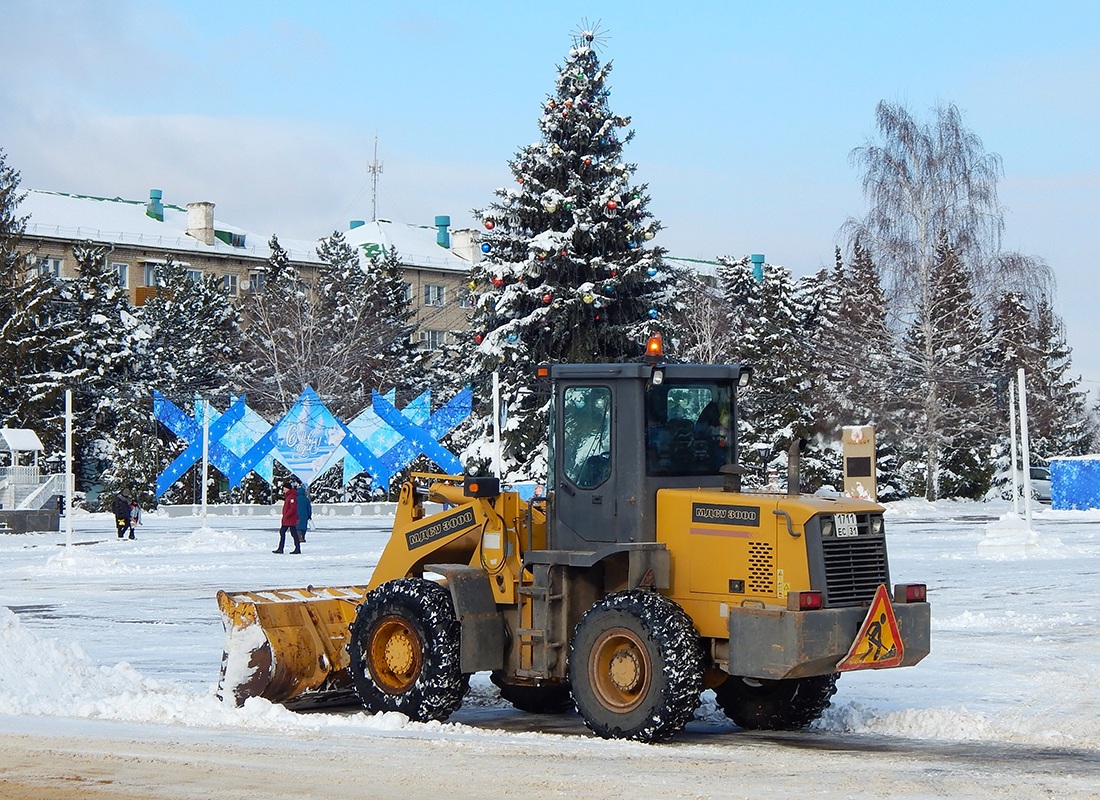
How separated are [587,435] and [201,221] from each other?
275 ft

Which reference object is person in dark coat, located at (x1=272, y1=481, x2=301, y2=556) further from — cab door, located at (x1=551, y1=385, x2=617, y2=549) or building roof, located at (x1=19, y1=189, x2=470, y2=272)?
building roof, located at (x1=19, y1=189, x2=470, y2=272)

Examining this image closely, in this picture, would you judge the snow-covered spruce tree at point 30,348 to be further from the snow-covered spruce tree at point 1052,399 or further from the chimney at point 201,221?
the snow-covered spruce tree at point 1052,399

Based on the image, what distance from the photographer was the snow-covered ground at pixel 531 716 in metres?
10.4

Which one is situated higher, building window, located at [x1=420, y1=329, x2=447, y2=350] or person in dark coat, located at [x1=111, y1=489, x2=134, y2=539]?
building window, located at [x1=420, y1=329, x2=447, y2=350]

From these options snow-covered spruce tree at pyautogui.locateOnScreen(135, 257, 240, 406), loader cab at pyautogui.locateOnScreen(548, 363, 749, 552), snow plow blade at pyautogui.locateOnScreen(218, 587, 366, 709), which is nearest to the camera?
loader cab at pyautogui.locateOnScreen(548, 363, 749, 552)

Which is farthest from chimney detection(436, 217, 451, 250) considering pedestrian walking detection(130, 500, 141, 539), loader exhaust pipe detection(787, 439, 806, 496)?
loader exhaust pipe detection(787, 439, 806, 496)

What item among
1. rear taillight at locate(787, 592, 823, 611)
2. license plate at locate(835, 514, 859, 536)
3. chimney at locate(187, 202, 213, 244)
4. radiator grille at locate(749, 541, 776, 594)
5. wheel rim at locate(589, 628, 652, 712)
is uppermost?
chimney at locate(187, 202, 213, 244)

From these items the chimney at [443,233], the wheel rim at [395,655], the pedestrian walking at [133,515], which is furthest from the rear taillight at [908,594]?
the chimney at [443,233]

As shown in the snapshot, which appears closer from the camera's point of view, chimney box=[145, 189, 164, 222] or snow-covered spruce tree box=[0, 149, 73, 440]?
snow-covered spruce tree box=[0, 149, 73, 440]

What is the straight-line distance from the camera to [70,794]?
788cm

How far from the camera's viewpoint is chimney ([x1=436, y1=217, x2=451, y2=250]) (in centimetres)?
10581

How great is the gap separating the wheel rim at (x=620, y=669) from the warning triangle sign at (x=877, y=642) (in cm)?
131

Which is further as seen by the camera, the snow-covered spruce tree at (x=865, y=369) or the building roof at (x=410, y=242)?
the building roof at (x=410, y=242)

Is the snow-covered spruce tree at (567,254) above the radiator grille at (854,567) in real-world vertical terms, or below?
above
